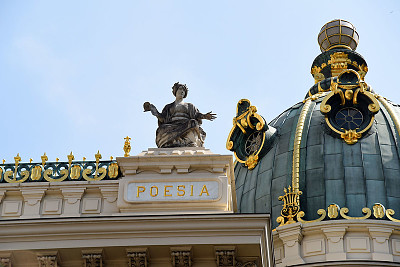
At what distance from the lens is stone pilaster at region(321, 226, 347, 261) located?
43438mm

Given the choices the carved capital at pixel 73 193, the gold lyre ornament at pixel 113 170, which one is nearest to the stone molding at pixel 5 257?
the carved capital at pixel 73 193

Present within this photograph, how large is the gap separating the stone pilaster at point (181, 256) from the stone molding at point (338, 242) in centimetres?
1770

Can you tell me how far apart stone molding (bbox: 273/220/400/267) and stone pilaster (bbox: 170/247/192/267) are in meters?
17.7

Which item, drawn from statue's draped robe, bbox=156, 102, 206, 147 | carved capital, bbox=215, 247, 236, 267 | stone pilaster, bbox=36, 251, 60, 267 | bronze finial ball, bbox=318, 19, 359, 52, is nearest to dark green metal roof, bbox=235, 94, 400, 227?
bronze finial ball, bbox=318, 19, 359, 52

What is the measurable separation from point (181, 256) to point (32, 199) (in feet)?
A: 13.9

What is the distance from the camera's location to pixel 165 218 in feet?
86.0

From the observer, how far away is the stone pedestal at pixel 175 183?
27.3 metres

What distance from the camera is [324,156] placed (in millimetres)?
47188

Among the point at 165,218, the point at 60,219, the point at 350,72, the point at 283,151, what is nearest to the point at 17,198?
the point at 60,219

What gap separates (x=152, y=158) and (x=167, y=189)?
0.81m

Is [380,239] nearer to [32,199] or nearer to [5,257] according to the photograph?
[32,199]

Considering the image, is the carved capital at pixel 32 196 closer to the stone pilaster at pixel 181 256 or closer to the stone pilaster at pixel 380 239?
the stone pilaster at pixel 181 256

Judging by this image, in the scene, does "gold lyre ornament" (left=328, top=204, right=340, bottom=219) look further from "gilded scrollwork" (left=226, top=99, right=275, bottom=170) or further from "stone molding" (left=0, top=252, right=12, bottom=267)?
"stone molding" (left=0, top=252, right=12, bottom=267)

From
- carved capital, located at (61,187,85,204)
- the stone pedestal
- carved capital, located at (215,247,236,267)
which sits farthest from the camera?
carved capital, located at (61,187,85,204)
